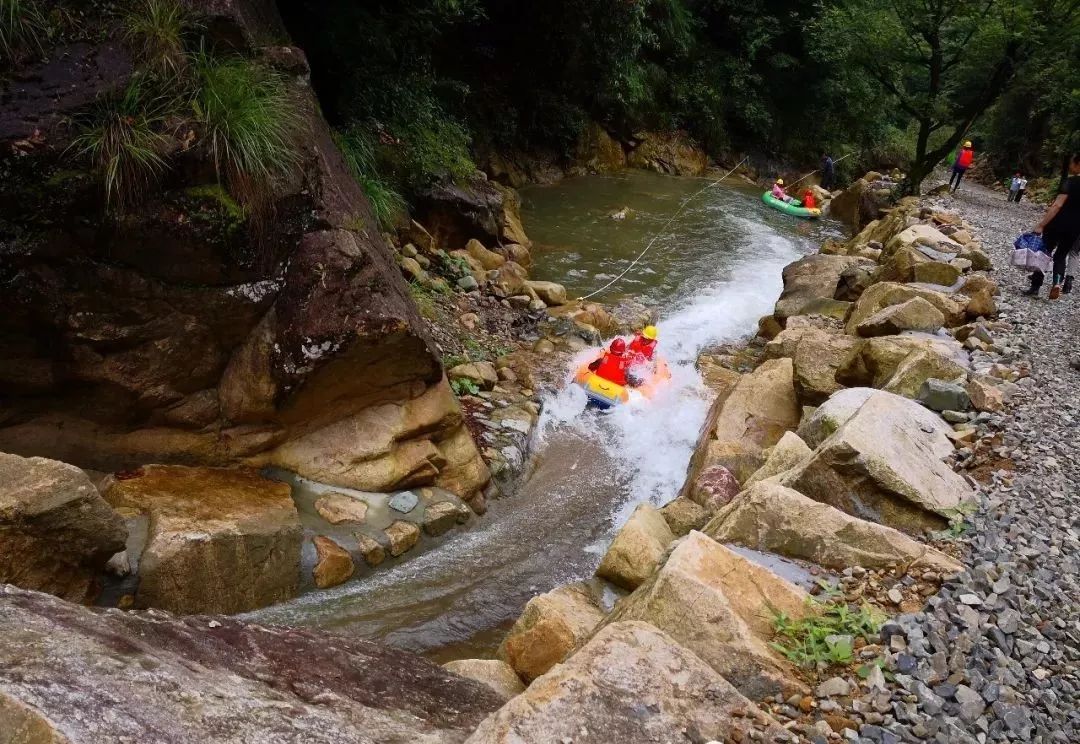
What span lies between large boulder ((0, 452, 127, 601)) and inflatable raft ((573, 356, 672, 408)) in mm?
4814

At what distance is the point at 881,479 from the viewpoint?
3973 mm

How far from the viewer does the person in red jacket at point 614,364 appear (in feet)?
26.0

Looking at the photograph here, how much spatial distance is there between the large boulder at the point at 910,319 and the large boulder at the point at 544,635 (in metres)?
4.48

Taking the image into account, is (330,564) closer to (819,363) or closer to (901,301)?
(819,363)

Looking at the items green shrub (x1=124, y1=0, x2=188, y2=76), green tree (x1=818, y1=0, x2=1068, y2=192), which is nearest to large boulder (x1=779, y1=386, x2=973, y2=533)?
green shrub (x1=124, y1=0, x2=188, y2=76)

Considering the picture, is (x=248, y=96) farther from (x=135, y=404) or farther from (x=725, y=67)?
(x=725, y=67)

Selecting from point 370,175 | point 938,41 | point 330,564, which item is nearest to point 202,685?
point 330,564

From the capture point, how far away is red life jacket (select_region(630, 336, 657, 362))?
8195 millimetres

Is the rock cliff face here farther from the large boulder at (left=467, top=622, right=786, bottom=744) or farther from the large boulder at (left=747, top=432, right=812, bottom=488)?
the large boulder at (left=467, top=622, right=786, bottom=744)

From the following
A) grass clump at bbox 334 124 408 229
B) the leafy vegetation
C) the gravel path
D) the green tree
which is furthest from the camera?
the green tree

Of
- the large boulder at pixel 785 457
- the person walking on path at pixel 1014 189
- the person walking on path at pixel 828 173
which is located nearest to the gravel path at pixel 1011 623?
the large boulder at pixel 785 457

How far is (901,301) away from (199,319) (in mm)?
6913

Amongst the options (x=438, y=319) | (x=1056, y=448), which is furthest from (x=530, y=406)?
(x=1056, y=448)

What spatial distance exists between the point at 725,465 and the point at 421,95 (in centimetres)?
688
